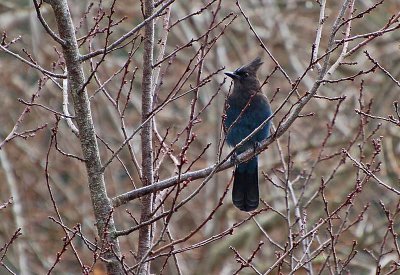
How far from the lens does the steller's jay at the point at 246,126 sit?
275 inches

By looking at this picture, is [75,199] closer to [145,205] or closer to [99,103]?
[99,103]

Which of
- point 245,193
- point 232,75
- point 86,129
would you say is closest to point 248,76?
point 232,75

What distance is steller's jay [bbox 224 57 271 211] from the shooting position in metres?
6.98

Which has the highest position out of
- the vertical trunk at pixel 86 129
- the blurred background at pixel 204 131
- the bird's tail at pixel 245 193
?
the blurred background at pixel 204 131

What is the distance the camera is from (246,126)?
23.6 feet

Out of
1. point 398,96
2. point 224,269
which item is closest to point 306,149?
point 398,96

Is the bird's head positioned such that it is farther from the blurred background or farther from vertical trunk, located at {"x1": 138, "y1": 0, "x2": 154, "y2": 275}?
vertical trunk, located at {"x1": 138, "y1": 0, "x2": 154, "y2": 275}

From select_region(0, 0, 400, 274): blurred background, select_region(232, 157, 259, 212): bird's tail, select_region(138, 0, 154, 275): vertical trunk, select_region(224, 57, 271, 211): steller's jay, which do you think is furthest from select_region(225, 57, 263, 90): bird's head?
select_region(138, 0, 154, 275): vertical trunk

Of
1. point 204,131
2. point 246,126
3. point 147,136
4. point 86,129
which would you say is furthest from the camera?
point 204,131

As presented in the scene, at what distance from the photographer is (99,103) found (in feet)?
38.7

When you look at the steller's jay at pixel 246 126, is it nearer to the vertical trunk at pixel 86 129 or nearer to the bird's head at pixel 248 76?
the bird's head at pixel 248 76

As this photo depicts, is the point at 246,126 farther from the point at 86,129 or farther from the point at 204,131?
the point at 204,131

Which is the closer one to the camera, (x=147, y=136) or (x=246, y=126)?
(x=147, y=136)

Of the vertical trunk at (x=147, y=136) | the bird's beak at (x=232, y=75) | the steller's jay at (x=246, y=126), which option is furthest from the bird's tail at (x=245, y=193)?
the vertical trunk at (x=147, y=136)
